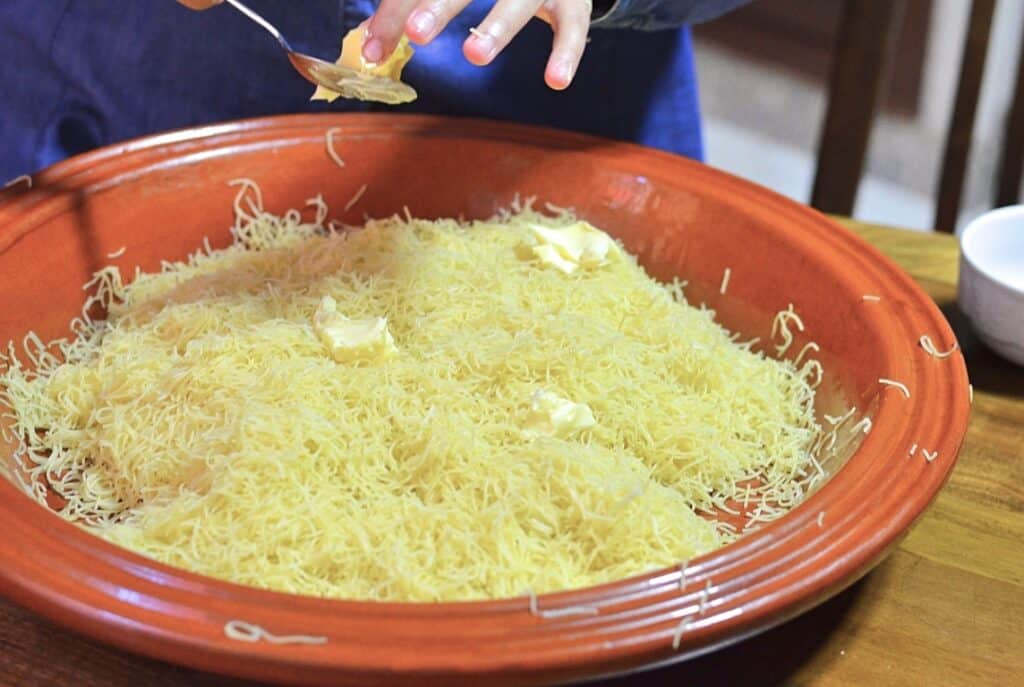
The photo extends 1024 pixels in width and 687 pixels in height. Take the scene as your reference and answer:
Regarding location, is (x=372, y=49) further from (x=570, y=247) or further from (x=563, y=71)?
(x=570, y=247)

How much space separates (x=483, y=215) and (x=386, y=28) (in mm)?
459

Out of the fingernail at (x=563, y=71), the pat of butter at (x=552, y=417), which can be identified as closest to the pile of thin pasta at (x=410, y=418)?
the pat of butter at (x=552, y=417)

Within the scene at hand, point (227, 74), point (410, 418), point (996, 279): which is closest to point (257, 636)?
point (410, 418)

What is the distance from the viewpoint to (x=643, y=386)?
1107mm

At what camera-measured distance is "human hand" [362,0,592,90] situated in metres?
1.05

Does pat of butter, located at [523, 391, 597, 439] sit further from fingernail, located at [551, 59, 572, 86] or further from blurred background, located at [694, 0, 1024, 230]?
blurred background, located at [694, 0, 1024, 230]

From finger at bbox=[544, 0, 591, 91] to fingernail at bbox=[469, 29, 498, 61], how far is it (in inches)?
2.8

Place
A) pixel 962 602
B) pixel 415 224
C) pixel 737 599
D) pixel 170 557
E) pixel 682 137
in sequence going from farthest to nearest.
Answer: pixel 682 137
pixel 415 224
pixel 962 602
pixel 170 557
pixel 737 599

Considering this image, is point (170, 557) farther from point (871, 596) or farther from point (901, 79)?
point (901, 79)

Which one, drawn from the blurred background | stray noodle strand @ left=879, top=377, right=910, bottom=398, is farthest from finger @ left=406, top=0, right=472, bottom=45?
the blurred background

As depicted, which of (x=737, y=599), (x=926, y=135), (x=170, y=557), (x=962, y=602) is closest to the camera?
(x=737, y=599)

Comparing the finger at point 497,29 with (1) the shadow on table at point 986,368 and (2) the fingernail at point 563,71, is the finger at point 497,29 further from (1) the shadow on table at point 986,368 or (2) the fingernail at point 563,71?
(1) the shadow on table at point 986,368

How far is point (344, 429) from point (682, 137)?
41.9 inches

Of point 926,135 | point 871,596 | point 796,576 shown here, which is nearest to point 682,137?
point 871,596
